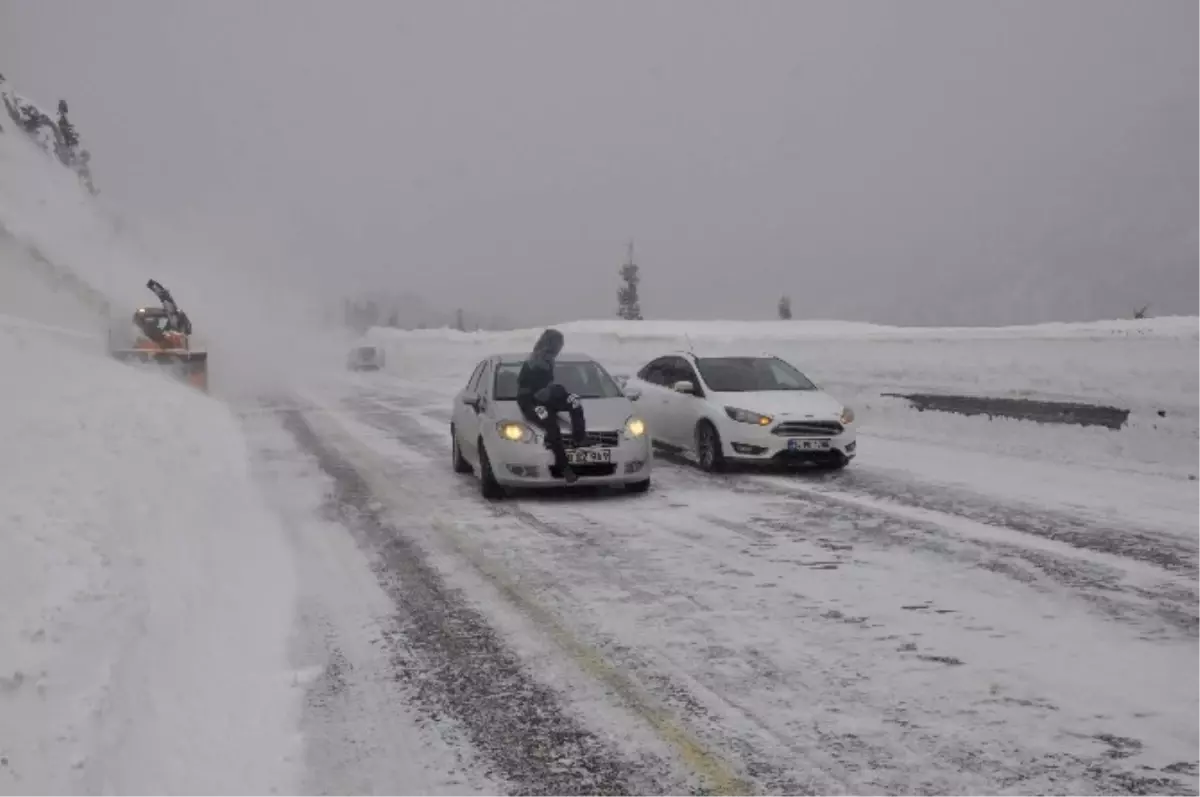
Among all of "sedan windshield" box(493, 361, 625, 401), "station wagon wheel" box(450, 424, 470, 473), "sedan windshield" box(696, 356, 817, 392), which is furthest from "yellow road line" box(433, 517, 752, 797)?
"sedan windshield" box(696, 356, 817, 392)

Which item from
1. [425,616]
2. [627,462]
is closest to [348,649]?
[425,616]

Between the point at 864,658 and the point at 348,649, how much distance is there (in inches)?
105

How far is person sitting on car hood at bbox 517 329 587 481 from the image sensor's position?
9.20 m

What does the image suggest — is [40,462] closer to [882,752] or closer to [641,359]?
[882,752]

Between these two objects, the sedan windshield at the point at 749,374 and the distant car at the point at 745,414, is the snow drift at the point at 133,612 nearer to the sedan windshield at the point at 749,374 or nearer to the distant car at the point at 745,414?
the distant car at the point at 745,414

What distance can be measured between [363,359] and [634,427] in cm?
3650

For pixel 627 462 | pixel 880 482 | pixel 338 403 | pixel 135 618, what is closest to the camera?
pixel 135 618

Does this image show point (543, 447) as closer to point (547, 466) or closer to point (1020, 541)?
point (547, 466)

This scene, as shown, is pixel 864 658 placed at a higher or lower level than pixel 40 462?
lower

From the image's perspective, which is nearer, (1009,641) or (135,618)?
(135,618)

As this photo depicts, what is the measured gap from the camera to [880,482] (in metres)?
10.3

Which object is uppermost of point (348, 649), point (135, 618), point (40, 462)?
point (40, 462)

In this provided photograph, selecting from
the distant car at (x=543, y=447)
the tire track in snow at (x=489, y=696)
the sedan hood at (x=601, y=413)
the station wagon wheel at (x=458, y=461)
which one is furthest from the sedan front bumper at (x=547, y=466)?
the tire track in snow at (x=489, y=696)

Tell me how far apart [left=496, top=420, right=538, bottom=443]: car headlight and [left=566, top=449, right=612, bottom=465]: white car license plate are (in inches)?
16.5
